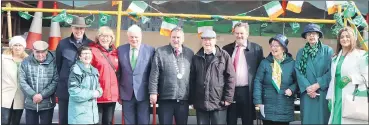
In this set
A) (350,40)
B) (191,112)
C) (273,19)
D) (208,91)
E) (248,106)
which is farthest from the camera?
(191,112)

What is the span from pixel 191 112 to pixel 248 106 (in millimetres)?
1917

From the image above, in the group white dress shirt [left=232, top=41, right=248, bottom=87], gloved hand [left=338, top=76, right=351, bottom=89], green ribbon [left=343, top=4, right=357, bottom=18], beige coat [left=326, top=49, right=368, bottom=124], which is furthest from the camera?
green ribbon [left=343, top=4, right=357, bottom=18]

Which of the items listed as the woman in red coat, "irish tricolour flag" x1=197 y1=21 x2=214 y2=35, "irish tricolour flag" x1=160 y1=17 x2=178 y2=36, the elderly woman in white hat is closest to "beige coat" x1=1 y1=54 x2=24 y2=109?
the elderly woman in white hat

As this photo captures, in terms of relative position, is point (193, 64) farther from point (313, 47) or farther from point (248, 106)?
point (313, 47)

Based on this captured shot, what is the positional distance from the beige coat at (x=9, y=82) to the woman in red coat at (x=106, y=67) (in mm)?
1127

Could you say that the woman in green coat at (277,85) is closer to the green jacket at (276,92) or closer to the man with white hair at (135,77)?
the green jacket at (276,92)

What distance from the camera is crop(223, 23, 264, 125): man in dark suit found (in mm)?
4477

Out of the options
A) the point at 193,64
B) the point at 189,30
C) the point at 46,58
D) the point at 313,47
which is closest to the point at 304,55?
the point at 313,47

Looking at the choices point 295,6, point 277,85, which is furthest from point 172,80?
point 295,6

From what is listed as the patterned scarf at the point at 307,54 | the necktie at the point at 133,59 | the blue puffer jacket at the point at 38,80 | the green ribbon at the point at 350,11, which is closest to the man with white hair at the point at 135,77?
the necktie at the point at 133,59

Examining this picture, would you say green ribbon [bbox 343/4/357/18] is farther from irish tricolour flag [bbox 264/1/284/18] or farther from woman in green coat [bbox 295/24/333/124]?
woman in green coat [bbox 295/24/333/124]

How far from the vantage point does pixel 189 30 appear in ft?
26.4

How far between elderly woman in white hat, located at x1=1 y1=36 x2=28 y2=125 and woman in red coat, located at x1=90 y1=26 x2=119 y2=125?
106 centimetres

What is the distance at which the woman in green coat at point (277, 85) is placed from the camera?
427cm
